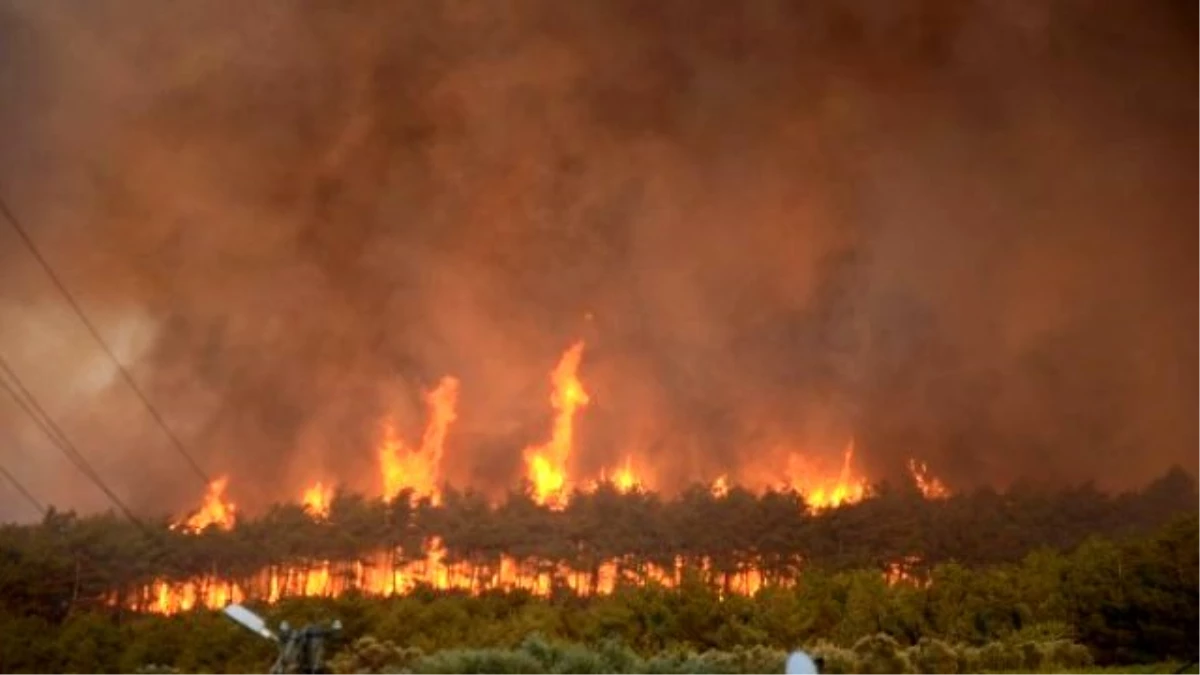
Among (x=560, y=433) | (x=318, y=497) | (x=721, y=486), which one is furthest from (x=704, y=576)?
(x=318, y=497)

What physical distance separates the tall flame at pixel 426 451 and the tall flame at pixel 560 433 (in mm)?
4756

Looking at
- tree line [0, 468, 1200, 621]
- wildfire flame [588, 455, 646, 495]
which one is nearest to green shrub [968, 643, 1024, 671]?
tree line [0, 468, 1200, 621]

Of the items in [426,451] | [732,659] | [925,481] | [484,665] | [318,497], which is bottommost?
[484,665]

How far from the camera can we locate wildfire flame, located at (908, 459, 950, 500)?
55781 mm

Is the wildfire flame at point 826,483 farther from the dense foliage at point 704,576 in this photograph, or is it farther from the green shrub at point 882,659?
the green shrub at point 882,659

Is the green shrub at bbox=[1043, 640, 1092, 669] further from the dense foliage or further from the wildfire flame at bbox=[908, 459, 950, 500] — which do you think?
the wildfire flame at bbox=[908, 459, 950, 500]

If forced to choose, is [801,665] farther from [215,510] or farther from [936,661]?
[215,510]

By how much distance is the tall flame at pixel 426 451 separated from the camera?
201 ft

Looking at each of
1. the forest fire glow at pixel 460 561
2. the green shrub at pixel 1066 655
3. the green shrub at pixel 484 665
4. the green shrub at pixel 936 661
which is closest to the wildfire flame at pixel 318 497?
the forest fire glow at pixel 460 561

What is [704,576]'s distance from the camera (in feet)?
154

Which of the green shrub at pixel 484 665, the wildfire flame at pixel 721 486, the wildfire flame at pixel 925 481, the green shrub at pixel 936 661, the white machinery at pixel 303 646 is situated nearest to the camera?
the white machinery at pixel 303 646

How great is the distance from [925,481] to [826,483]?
514cm

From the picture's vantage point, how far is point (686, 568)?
4709 centimetres

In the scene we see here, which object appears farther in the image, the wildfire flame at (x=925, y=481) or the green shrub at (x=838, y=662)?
the wildfire flame at (x=925, y=481)
